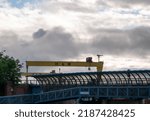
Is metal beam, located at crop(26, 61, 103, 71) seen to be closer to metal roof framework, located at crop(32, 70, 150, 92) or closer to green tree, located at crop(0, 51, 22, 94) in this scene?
green tree, located at crop(0, 51, 22, 94)

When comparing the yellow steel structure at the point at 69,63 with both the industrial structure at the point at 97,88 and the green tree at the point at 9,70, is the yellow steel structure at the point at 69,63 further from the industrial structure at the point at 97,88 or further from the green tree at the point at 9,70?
the industrial structure at the point at 97,88

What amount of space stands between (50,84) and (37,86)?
36.9ft

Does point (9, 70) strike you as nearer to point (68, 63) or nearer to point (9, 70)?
point (9, 70)

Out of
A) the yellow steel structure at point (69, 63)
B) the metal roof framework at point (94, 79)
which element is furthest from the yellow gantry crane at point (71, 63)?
the metal roof framework at point (94, 79)

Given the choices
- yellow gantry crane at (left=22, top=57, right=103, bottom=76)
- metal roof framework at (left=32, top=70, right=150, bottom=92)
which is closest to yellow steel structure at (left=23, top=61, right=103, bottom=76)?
yellow gantry crane at (left=22, top=57, right=103, bottom=76)

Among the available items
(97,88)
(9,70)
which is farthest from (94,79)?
(9,70)

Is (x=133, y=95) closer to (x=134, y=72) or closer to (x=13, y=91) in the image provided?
(x=134, y=72)

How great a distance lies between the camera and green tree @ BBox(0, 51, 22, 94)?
83.2 m

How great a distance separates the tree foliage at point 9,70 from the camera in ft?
274

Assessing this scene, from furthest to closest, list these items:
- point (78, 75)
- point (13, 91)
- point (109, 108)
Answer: point (13, 91), point (78, 75), point (109, 108)

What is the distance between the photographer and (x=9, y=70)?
8600cm

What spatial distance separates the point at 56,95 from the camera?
6575 centimetres

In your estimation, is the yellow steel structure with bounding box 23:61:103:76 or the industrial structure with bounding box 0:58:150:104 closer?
the industrial structure with bounding box 0:58:150:104

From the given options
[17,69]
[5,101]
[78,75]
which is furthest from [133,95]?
[17,69]
